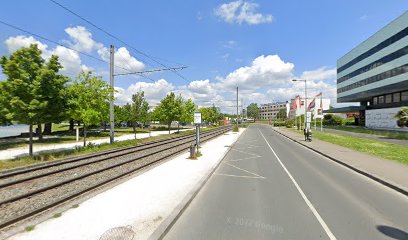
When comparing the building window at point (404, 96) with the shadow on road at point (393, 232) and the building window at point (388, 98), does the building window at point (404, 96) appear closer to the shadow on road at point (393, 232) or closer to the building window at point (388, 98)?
the building window at point (388, 98)

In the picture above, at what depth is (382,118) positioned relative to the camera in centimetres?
4716

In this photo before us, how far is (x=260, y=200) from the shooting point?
6.81 metres

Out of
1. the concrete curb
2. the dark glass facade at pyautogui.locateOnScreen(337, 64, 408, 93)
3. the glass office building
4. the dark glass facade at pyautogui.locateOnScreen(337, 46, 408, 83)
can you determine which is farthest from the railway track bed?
the glass office building

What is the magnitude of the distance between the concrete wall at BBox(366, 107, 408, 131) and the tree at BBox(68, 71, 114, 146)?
50.2m

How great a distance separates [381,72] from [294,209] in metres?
52.8

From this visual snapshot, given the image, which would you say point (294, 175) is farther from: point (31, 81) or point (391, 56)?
point (391, 56)

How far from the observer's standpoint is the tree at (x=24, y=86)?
13281 mm

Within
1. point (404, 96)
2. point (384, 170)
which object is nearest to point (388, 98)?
point (404, 96)

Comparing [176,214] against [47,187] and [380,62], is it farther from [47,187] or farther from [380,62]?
[380,62]

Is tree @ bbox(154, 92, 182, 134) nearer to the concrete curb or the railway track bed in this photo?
the railway track bed

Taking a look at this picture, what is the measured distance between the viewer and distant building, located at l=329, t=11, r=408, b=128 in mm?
39031

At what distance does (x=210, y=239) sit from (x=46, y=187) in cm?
667

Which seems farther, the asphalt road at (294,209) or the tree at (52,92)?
the tree at (52,92)

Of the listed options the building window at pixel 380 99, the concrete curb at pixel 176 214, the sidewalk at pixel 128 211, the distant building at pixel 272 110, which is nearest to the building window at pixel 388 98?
the building window at pixel 380 99
